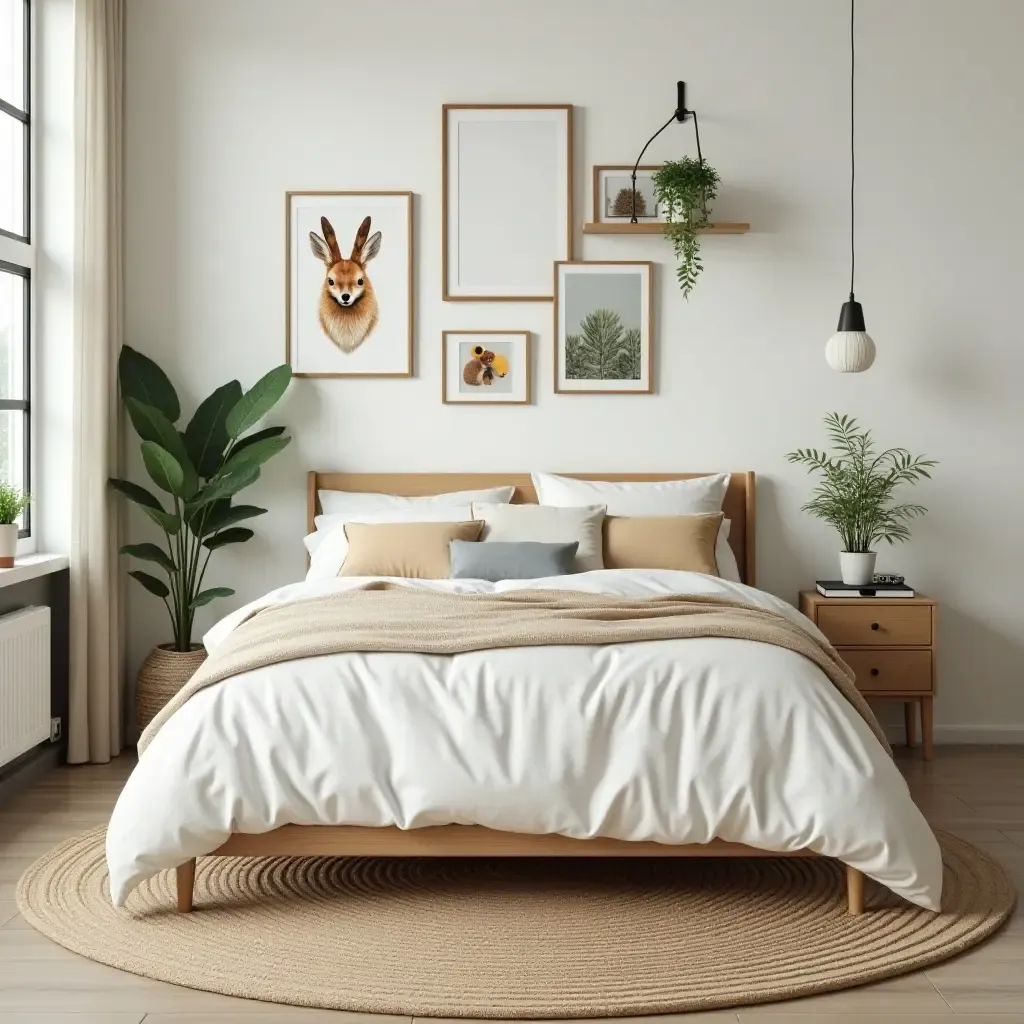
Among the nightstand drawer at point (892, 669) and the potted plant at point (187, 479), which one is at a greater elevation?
the potted plant at point (187, 479)

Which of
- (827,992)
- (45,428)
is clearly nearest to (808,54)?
(45,428)

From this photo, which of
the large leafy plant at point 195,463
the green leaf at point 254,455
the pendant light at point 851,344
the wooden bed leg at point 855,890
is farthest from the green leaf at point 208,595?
the wooden bed leg at point 855,890

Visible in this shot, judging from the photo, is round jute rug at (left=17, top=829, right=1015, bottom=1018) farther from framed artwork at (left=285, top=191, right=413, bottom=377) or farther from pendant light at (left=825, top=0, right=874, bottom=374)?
framed artwork at (left=285, top=191, right=413, bottom=377)

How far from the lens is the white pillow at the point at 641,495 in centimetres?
480

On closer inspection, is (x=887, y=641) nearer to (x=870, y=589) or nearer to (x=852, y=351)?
(x=870, y=589)

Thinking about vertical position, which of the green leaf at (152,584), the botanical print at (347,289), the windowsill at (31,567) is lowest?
the green leaf at (152,584)

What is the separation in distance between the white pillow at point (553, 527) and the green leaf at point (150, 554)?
1.27m

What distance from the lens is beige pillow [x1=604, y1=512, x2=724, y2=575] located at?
451 cm

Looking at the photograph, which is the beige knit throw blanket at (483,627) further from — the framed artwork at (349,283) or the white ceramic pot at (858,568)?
the framed artwork at (349,283)

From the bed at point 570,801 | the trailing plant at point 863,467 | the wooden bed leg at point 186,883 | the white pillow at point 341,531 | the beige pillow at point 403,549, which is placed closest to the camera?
the bed at point 570,801

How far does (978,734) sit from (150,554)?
3.49 m

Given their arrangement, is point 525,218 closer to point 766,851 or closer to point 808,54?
point 808,54

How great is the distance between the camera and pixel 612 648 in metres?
3.10

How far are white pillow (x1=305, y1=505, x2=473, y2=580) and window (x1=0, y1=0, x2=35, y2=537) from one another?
1119 millimetres
